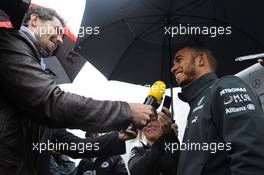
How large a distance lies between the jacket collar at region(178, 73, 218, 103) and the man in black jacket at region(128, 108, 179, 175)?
0.30 metres

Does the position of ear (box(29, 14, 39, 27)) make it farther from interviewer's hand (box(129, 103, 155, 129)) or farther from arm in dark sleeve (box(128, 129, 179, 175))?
arm in dark sleeve (box(128, 129, 179, 175))

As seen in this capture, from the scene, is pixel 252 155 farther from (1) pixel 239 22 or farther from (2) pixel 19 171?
(1) pixel 239 22

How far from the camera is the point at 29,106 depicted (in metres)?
1.76

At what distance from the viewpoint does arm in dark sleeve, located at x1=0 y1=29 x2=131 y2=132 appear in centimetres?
176

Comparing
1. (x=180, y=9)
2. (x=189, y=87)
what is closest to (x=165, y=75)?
(x=180, y=9)

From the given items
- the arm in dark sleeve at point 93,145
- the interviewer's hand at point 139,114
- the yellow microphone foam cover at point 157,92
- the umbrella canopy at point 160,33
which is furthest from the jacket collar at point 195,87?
the interviewer's hand at point 139,114

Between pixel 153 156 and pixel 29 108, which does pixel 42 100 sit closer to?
pixel 29 108

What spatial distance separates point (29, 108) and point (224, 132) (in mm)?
1079

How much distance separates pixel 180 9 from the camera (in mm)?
3305

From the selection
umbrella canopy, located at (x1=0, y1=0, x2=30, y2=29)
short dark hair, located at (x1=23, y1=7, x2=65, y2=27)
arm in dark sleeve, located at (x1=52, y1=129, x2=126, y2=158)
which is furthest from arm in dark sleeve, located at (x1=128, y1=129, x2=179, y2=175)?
umbrella canopy, located at (x1=0, y1=0, x2=30, y2=29)

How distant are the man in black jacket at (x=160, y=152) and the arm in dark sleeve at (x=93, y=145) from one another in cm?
36

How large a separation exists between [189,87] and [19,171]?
1365 mm

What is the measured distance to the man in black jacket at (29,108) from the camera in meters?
1.76

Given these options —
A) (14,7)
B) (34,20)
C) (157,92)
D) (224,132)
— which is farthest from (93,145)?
(14,7)
